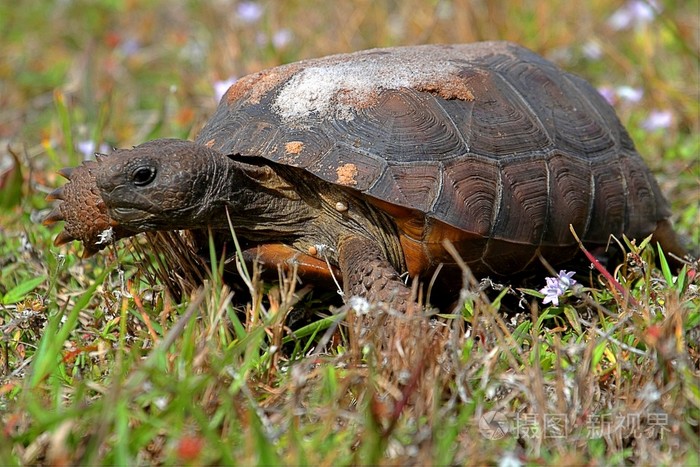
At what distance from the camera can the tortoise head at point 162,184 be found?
2871 mm

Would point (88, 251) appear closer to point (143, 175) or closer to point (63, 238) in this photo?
point (63, 238)

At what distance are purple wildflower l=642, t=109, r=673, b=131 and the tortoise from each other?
1577 millimetres

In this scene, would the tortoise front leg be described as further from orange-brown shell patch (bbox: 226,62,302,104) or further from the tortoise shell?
orange-brown shell patch (bbox: 226,62,302,104)

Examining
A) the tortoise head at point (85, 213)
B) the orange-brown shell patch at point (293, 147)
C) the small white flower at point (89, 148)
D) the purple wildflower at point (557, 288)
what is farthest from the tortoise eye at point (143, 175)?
the small white flower at point (89, 148)

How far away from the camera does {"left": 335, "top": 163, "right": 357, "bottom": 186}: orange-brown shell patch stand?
290 centimetres

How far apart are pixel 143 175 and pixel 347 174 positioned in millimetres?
749

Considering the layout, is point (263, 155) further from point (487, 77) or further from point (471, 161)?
point (487, 77)

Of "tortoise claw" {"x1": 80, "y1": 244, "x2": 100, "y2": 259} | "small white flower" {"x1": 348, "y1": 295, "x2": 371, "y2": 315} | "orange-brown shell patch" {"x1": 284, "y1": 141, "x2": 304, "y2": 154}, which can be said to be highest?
"orange-brown shell patch" {"x1": 284, "y1": 141, "x2": 304, "y2": 154}

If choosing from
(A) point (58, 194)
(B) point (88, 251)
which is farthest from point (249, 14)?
(B) point (88, 251)

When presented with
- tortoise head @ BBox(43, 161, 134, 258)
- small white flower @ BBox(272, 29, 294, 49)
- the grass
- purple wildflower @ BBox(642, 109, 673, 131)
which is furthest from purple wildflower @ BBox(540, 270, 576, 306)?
small white flower @ BBox(272, 29, 294, 49)

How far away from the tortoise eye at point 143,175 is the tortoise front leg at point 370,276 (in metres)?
0.77

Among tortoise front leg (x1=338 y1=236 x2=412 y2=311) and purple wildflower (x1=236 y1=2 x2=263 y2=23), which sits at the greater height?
tortoise front leg (x1=338 y1=236 x2=412 y2=311)

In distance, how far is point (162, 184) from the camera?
9.50 feet

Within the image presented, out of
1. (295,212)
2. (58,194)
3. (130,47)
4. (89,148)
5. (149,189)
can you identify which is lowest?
(130,47)
